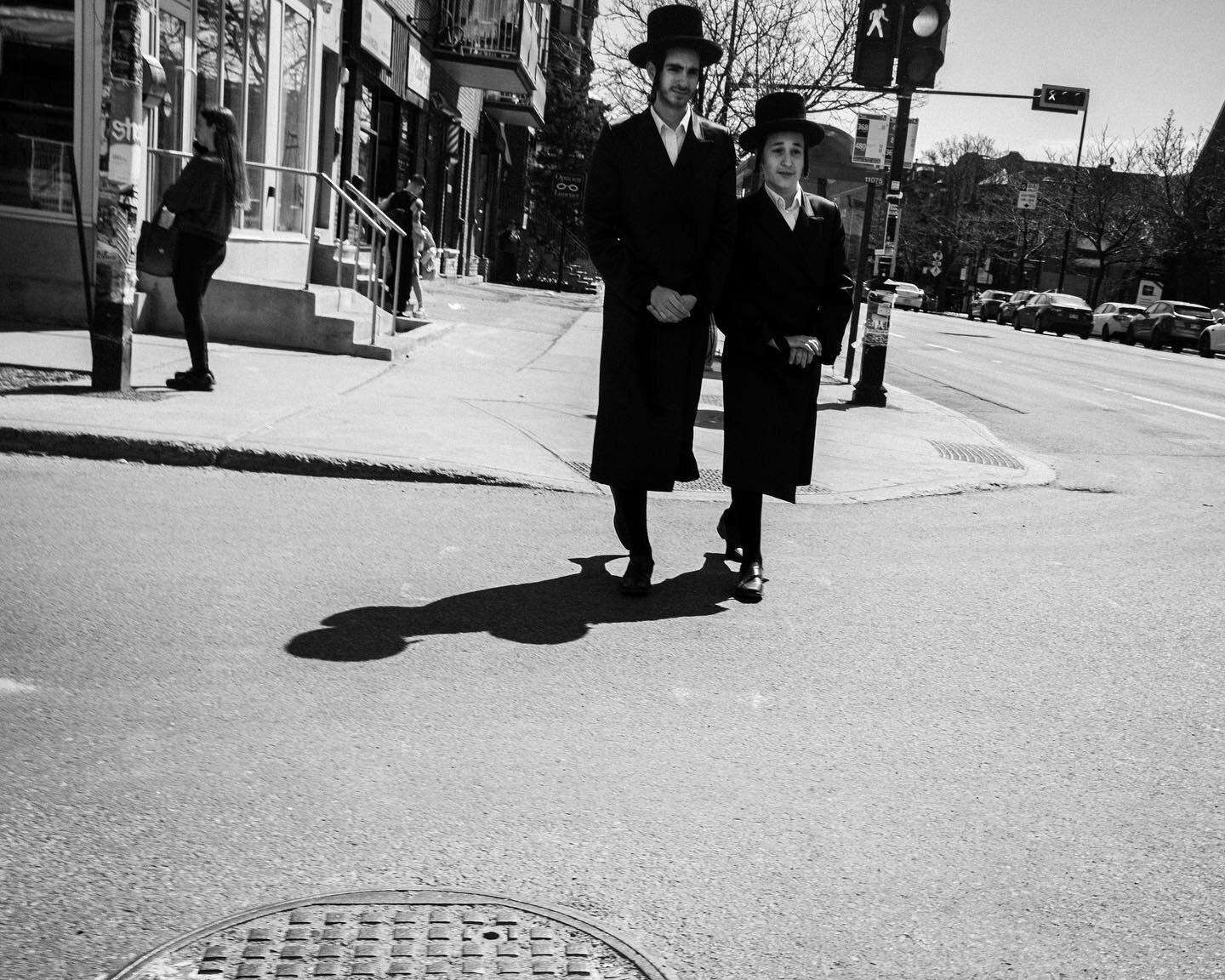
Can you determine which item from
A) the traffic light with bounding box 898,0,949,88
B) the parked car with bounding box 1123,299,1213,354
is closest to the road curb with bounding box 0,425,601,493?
the traffic light with bounding box 898,0,949,88

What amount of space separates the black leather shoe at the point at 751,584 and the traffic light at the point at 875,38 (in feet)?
23.8

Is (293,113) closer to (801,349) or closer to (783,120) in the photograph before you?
(783,120)

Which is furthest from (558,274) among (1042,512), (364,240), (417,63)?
(1042,512)

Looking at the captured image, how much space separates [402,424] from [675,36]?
3.70 m

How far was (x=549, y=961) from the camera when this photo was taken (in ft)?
7.77

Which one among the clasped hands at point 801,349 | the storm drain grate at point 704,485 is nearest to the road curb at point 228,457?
the storm drain grate at point 704,485

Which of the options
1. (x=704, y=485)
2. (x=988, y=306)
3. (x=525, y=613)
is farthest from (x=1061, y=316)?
(x=525, y=613)

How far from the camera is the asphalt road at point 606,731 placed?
2592mm

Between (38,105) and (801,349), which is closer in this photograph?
(801,349)

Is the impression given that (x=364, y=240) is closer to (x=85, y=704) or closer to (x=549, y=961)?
(x=85, y=704)

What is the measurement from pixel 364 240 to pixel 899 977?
16295 mm

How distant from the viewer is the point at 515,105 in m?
34.2

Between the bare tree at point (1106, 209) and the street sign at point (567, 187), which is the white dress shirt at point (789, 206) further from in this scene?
the bare tree at point (1106, 209)

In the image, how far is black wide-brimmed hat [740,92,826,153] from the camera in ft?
16.4
